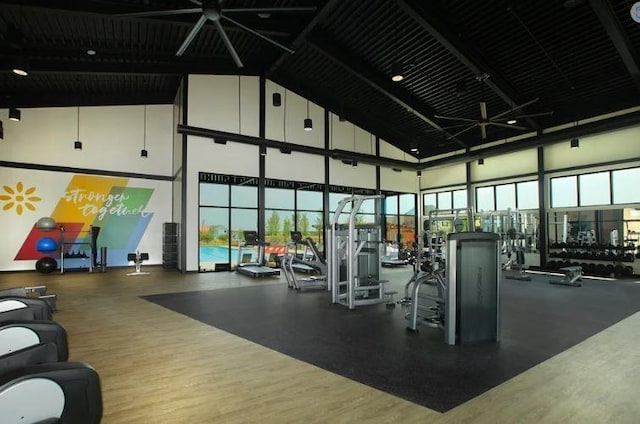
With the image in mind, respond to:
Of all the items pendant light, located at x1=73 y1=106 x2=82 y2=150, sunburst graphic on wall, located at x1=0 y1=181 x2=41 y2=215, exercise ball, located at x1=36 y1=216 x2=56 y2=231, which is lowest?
exercise ball, located at x1=36 y1=216 x2=56 y2=231

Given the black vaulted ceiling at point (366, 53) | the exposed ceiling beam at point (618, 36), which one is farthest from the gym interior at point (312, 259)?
the exposed ceiling beam at point (618, 36)

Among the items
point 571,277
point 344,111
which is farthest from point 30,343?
point 344,111

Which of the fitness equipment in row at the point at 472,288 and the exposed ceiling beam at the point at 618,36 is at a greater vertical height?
the exposed ceiling beam at the point at 618,36

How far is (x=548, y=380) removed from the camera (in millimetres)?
2748

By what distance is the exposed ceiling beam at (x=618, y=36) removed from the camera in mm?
6020

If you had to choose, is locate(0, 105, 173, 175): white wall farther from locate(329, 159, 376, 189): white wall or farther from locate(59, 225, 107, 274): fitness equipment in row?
locate(329, 159, 376, 189): white wall

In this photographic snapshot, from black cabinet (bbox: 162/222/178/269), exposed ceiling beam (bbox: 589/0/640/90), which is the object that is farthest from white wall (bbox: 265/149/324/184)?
exposed ceiling beam (bbox: 589/0/640/90)

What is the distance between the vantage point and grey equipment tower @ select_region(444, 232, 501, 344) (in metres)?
3.65

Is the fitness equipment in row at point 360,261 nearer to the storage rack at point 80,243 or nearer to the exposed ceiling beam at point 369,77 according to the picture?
the exposed ceiling beam at point 369,77

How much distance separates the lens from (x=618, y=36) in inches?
262

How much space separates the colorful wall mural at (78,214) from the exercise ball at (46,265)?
1.01 feet

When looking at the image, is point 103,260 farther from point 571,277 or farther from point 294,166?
point 571,277

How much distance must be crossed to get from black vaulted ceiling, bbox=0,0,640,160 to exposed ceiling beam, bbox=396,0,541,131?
31mm

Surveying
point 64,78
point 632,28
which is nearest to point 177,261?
point 64,78
